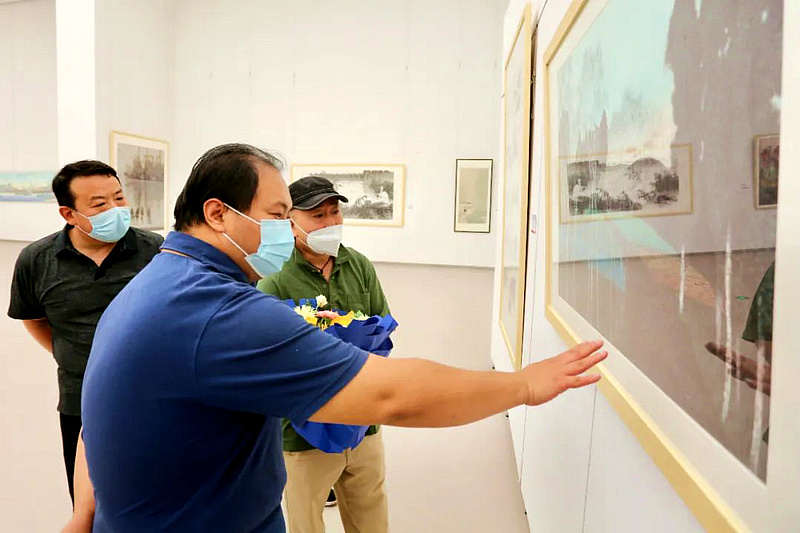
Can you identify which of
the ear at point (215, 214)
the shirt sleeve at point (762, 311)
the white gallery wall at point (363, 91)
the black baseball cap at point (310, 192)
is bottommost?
the shirt sleeve at point (762, 311)

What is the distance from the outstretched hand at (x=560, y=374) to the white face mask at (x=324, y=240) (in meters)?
A: 1.45

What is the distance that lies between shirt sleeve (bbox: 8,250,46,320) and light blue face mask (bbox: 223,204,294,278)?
1.61m

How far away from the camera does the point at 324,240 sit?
2432mm

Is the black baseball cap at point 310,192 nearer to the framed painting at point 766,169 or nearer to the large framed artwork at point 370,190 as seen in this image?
the framed painting at point 766,169

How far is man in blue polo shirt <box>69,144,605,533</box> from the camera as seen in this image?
42.0 inches

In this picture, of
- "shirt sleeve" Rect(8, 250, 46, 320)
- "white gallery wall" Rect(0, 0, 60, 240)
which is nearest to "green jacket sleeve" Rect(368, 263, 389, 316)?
"shirt sleeve" Rect(8, 250, 46, 320)

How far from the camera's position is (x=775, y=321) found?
2.05ft

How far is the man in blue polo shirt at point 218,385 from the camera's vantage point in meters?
1.07

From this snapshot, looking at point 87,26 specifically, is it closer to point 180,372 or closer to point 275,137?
point 275,137

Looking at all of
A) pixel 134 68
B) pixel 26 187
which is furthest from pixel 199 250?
pixel 26 187

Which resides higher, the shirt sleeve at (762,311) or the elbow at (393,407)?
the shirt sleeve at (762,311)

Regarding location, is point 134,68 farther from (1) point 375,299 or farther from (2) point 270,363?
(2) point 270,363

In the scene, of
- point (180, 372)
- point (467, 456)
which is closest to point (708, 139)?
point (180, 372)

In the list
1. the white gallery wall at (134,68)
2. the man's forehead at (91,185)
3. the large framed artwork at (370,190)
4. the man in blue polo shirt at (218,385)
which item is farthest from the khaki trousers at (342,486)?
the white gallery wall at (134,68)
